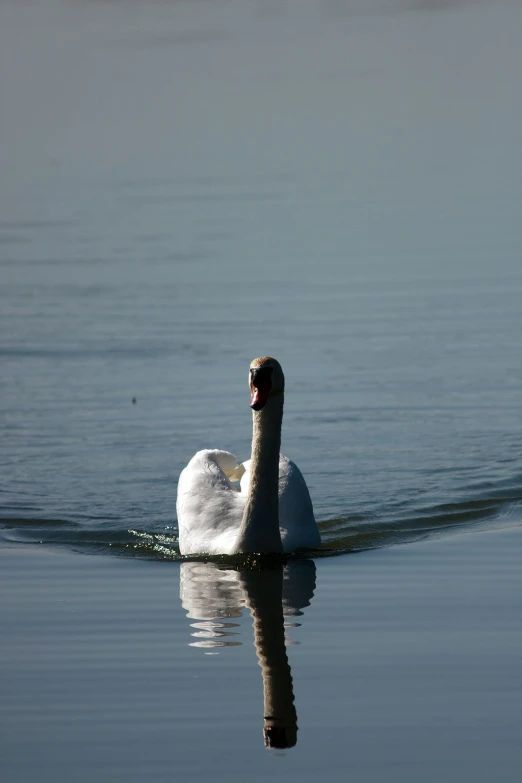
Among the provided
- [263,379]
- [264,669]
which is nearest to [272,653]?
[264,669]

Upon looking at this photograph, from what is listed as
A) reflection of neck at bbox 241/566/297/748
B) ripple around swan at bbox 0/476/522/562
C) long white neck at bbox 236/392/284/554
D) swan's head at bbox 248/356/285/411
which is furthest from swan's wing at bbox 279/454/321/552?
swan's head at bbox 248/356/285/411

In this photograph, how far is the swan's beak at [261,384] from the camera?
11891mm

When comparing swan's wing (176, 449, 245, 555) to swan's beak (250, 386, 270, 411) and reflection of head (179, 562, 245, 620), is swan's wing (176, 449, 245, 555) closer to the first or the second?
reflection of head (179, 562, 245, 620)

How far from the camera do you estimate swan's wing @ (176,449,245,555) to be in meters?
12.2

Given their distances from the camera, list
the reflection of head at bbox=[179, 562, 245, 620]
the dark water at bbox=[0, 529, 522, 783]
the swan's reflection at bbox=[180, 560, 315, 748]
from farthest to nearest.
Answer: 1. the reflection of head at bbox=[179, 562, 245, 620]
2. the swan's reflection at bbox=[180, 560, 315, 748]
3. the dark water at bbox=[0, 529, 522, 783]

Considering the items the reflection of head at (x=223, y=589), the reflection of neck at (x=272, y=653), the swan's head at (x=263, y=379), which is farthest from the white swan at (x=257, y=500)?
the reflection of neck at (x=272, y=653)

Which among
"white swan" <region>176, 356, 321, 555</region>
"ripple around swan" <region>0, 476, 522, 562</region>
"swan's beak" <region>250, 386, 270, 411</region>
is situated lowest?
"ripple around swan" <region>0, 476, 522, 562</region>

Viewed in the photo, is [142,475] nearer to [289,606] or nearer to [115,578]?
[115,578]

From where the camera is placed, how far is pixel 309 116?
4441 centimetres

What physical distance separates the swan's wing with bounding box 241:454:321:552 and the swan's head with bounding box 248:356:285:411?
2.44 feet

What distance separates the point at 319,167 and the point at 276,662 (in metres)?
27.0

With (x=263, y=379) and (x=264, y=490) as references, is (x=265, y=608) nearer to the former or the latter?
(x=264, y=490)

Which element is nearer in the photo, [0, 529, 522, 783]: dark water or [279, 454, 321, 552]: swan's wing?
[0, 529, 522, 783]: dark water

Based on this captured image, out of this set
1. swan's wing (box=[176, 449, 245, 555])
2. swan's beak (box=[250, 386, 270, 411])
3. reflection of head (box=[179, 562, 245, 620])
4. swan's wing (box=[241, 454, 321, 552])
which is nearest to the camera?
reflection of head (box=[179, 562, 245, 620])
